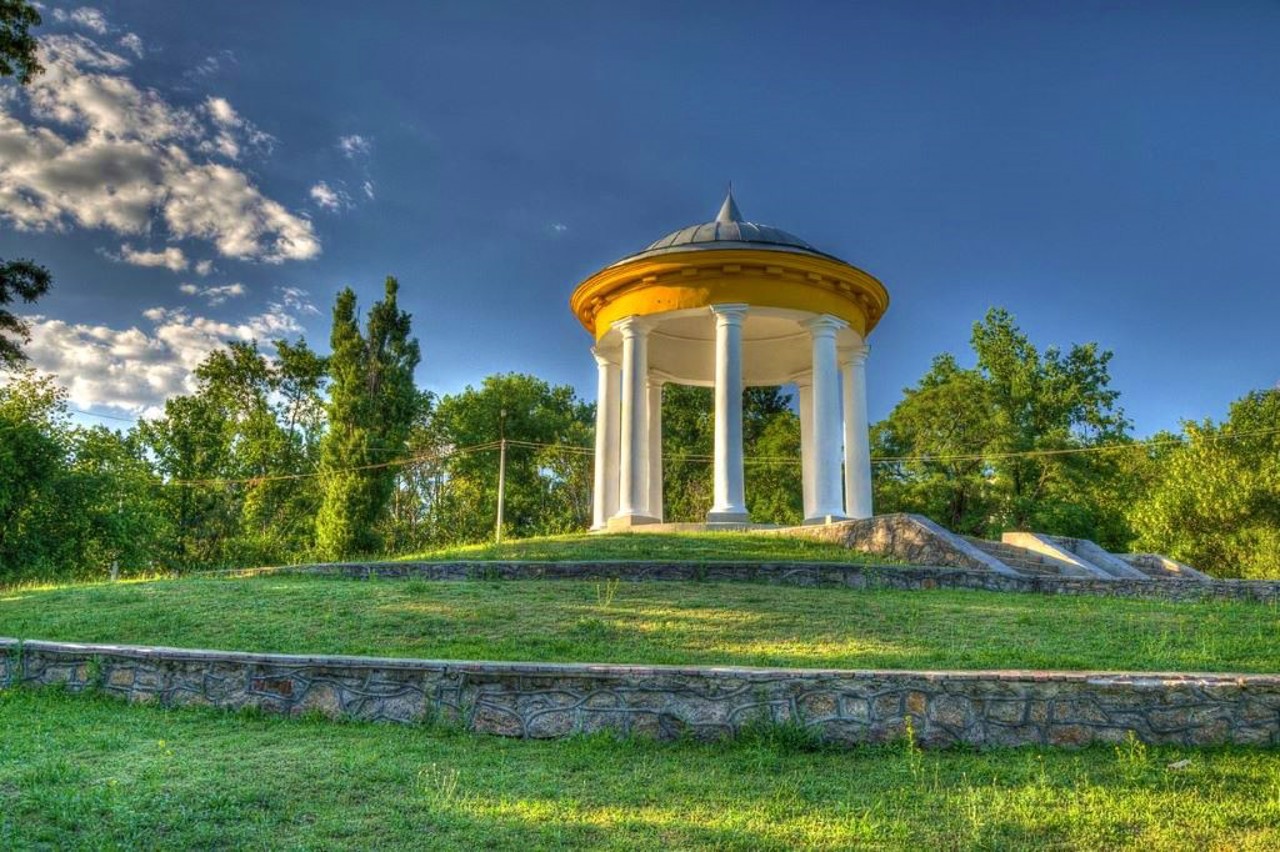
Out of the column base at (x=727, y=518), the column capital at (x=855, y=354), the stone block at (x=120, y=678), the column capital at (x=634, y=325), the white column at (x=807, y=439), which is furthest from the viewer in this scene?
the column capital at (x=855, y=354)

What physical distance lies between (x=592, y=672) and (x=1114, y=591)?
29.9 ft

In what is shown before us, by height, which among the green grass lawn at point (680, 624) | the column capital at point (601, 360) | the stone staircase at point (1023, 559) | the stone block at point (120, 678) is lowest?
the stone block at point (120, 678)

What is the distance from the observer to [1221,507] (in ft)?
94.9

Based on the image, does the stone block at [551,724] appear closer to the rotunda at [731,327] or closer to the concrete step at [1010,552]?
the rotunda at [731,327]

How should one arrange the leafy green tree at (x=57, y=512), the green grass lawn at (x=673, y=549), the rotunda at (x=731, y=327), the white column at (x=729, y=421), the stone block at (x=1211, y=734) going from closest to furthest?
the stone block at (x=1211, y=734) < the green grass lawn at (x=673, y=549) < the white column at (x=729, y=421) < the rotunda at (x=731, y=327) < the leafy green tree at (x=57, y=512)

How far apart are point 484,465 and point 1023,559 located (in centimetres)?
3153

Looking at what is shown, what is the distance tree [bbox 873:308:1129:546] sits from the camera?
108 ft

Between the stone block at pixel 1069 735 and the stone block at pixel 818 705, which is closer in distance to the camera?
the stone block at pixel 1069 735

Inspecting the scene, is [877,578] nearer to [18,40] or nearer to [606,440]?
[606,440]

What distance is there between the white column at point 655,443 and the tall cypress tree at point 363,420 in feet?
38.7

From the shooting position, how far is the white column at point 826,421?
18047 mm

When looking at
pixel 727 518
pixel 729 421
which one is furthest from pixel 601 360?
pixel 727 518

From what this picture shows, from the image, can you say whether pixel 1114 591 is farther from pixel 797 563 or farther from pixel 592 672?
pixel 592 672

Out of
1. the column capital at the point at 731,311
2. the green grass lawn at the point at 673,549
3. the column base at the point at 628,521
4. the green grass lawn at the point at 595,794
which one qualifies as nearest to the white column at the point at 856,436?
the column capital at the point at 731,311
